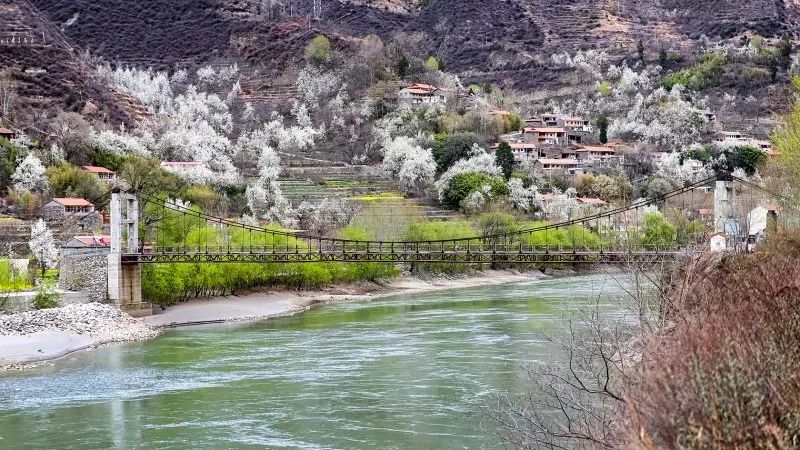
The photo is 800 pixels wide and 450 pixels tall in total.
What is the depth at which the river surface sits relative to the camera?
57.1 feet

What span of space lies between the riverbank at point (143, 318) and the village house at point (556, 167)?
25103 mm

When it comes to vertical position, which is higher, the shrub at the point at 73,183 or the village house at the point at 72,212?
the shrub at the point at 73,183

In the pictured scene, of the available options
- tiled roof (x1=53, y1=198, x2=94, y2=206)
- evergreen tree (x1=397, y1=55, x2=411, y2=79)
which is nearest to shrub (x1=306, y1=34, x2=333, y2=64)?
evergreen tree (x1=397, y1=55, x2=411, y2=79)

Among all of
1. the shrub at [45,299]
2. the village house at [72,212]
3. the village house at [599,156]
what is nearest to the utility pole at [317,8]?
the village house at [599,156]

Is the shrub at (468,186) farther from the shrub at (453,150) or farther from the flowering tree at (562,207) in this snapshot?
the shrub at (453,150)

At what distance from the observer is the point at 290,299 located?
43250mm

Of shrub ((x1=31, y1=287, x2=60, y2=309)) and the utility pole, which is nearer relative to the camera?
shrub ((x1=31, y1=287, x2=60, y2=309))

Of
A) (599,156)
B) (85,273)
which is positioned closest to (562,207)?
(599,156)

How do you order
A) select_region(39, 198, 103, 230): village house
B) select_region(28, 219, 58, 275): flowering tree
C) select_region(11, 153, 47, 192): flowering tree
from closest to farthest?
1. select_region(28, 219, 58, 275): flowering tree
2. select_region(39, 198, 103, 230): village house
3. select_region(11, 153, 47, 192): flowering tree

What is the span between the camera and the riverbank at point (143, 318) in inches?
1110

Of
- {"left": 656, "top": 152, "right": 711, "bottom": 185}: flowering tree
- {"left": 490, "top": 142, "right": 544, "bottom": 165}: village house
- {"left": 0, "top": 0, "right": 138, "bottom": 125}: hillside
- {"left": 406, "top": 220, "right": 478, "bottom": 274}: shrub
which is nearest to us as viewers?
{"left": 406, "top": 220, "right": 478, "bottom": 274}: shrub

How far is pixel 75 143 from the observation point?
62.6m

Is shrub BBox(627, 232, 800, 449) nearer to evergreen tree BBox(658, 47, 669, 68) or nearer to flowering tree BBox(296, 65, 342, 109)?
flowering tree BBox(296, 65, 342, 109)

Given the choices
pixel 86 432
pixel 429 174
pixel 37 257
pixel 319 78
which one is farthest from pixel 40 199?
pixel 319 78
